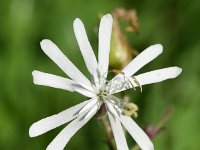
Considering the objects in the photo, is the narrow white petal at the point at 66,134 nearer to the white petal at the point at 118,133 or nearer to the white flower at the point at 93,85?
the white flower at the point at 93,85

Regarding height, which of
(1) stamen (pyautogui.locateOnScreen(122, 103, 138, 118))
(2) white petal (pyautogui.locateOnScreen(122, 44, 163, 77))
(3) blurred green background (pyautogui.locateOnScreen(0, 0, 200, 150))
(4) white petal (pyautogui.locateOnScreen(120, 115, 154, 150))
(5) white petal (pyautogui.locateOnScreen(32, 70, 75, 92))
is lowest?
(4) white petal (pyautogui.locateOnScreen(120, 115, 154, 150))

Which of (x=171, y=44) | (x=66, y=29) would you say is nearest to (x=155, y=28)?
(x=171, y=44)

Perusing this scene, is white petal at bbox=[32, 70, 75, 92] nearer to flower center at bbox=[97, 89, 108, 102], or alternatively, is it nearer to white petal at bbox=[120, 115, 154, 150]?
flower center at bbox=[97, 89, 108, 102]

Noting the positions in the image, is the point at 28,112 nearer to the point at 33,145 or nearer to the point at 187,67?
the point at 33,145

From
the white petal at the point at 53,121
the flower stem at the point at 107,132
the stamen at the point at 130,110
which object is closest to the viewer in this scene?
the white petal at the point at 53,121

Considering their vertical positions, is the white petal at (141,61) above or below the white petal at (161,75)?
Result: above

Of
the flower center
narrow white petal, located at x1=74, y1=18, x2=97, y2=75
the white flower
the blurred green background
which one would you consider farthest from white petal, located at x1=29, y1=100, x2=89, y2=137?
the blurred green background

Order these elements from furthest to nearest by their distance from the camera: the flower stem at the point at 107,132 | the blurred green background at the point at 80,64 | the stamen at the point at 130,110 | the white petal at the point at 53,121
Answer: the blurred green background at the point at 80,64 → the flower stem at the point at 107,132 → the stamen at the point at 130,110 → the white petal at the point at 53,121

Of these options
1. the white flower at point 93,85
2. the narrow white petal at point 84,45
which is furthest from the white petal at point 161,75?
the narrow white petal at point 84,45
